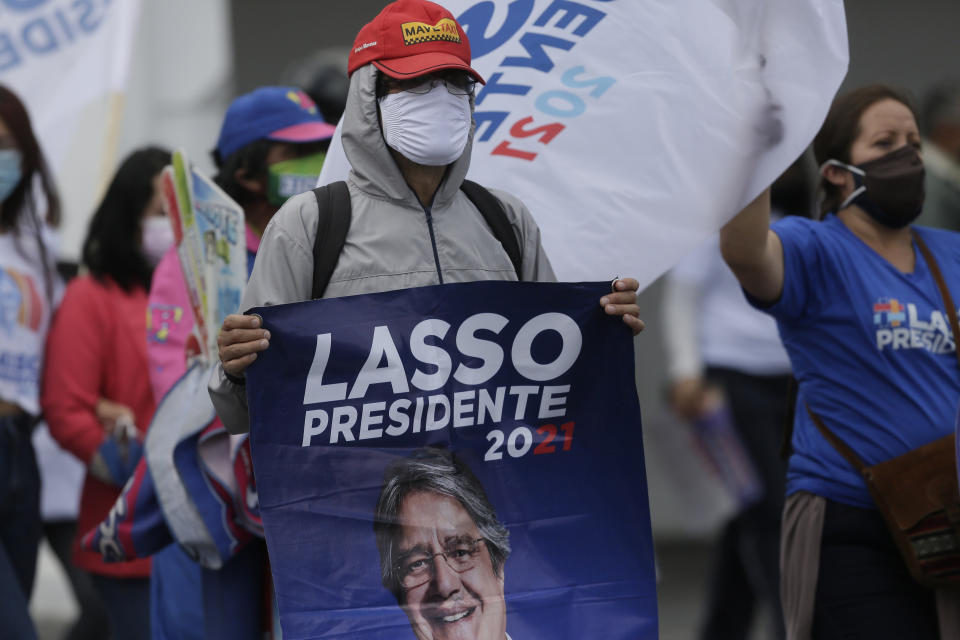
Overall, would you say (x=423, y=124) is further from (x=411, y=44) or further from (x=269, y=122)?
(x=269, y=122)

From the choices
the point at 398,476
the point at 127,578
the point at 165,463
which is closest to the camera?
the point at 398,476

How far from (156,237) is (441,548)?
7.43 feet

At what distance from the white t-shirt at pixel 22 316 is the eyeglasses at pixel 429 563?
2.13 metres

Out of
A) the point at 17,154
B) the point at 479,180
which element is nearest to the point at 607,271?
the point at 479,180

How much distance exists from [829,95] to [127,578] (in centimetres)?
285

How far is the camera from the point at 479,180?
4328 millimetres

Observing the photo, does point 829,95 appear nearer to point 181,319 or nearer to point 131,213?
point 181,319

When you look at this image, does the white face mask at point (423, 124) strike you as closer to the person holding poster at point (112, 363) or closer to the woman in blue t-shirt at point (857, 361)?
the woman in blue t-shirt at point (857, 361)

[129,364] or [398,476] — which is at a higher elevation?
[398,476]

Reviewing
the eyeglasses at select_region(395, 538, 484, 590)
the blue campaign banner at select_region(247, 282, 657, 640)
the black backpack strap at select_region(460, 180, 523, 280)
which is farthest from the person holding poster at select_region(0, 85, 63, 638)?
the black backpack strap at select_region(460, 180, 523, 280)

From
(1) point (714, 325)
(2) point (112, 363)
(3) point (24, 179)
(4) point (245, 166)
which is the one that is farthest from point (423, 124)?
(1) point (714, 325)

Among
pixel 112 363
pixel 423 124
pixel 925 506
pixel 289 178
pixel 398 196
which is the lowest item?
pixel 112 363

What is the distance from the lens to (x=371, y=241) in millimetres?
3547

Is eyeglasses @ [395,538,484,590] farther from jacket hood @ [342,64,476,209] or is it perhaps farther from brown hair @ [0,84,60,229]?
brown hair @ [0,84,60,229]
